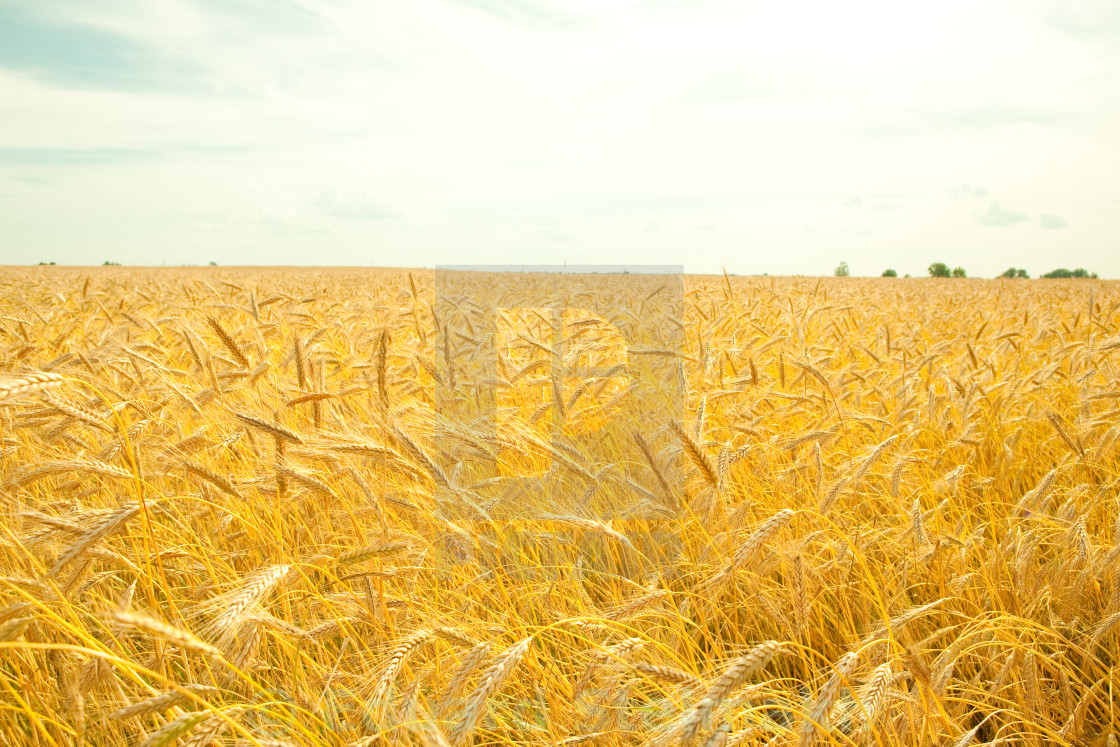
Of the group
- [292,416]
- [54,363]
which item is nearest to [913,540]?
[292,416]

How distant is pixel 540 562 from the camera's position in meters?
2.47

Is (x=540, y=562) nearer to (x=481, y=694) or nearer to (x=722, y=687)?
(x=481, y=694)

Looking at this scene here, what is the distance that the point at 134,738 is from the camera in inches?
62.9

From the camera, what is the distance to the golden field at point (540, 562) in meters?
1.36

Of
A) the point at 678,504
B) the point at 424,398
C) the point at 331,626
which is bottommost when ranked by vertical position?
the point at 331,626

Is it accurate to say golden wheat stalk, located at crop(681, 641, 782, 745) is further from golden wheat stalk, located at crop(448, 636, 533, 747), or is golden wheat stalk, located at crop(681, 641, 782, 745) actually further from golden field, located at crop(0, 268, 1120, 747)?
golden wheat stalk, located at crop(448, 636, 533, 747)

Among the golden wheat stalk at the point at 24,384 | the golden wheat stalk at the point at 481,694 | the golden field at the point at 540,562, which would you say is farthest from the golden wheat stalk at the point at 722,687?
the golden wheat stalk at the point at 24,384

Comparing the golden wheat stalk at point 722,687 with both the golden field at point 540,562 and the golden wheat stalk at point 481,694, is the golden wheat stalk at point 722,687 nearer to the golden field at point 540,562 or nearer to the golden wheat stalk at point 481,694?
the golden field at point 540,562

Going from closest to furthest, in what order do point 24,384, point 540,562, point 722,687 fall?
point 722,687, point 24,384, point 540,562

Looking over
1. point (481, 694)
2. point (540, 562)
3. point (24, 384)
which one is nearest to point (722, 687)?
point (481, 694)

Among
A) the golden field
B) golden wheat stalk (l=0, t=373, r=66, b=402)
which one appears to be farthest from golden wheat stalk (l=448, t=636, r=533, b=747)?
golden wheat stalk (l=0, t=373, r=66, b=402)

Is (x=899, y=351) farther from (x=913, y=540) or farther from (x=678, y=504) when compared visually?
(x=678, y=504)

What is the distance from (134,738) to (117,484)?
137cm

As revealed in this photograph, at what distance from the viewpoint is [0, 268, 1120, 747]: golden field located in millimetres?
1357
